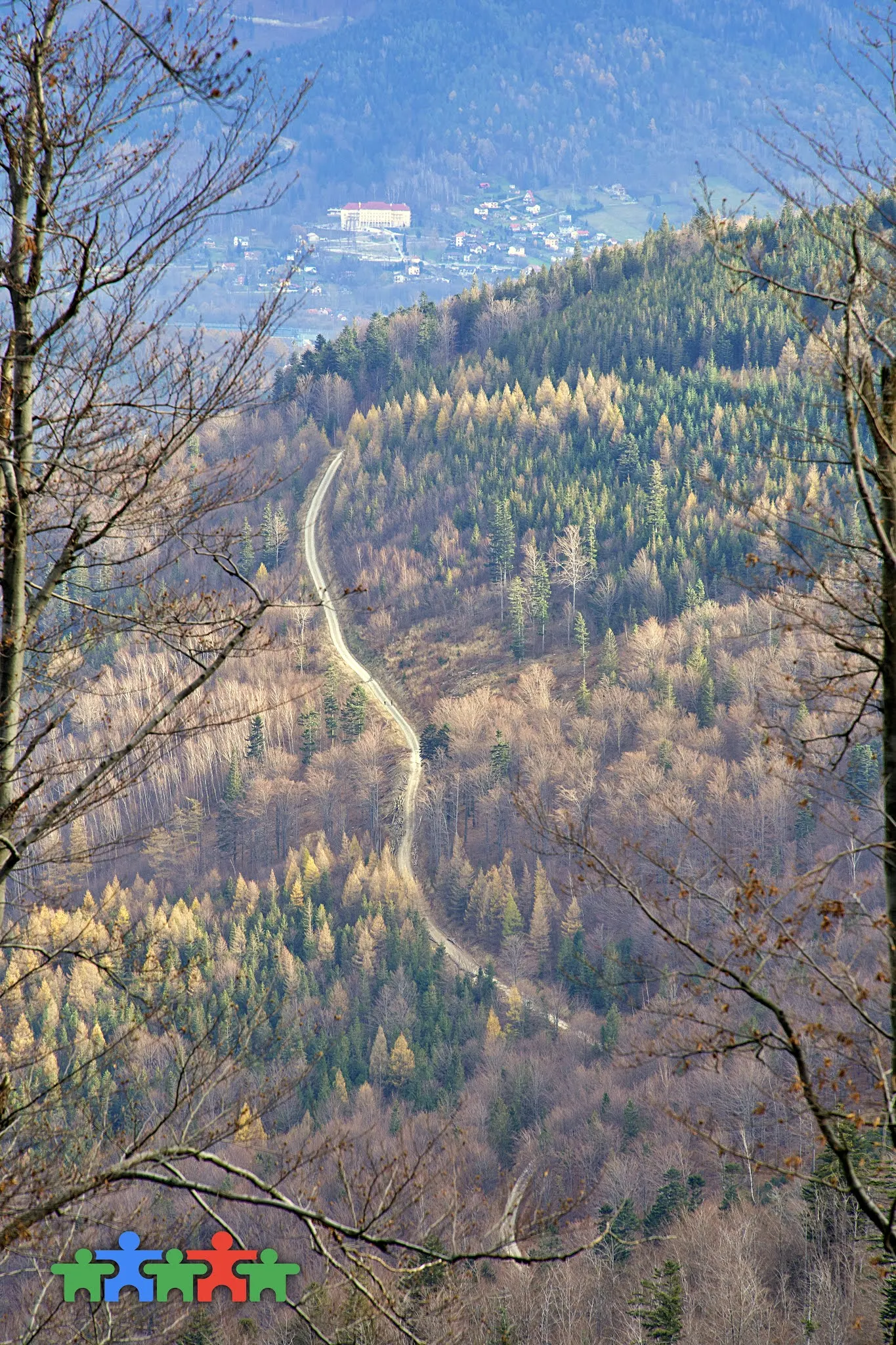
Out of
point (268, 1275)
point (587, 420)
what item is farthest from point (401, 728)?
point (268, 1275)

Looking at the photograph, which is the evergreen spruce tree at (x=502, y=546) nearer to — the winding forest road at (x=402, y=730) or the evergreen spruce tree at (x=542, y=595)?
the evergreen spruce tree at (x=542, y=595)

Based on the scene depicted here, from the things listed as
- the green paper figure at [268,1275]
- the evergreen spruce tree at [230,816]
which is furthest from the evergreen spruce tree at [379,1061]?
the green paper figure at [268,1275]

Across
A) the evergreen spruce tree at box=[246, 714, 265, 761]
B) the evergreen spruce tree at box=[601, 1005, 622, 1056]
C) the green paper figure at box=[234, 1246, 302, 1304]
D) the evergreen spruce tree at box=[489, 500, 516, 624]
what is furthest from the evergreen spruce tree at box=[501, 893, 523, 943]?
the green paper figure at box=[234, 1246, 302, 1304]

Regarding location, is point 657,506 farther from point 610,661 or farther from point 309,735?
point 309,735

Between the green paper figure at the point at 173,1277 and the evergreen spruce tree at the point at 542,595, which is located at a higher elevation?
the green paper figure at the point at 173,1277

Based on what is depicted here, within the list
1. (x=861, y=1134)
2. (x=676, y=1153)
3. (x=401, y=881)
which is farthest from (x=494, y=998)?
(x=861, y=1134)
